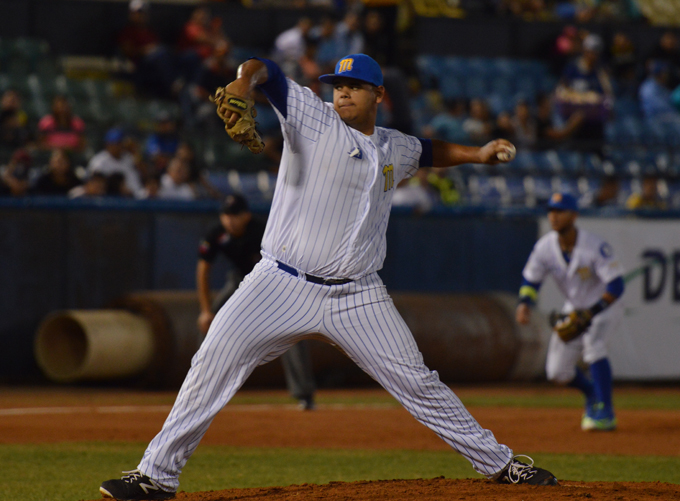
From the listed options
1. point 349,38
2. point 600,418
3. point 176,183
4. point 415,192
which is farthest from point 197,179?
point 600,418

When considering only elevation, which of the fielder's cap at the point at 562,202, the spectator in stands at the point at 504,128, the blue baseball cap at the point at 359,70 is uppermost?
the spectator in stands at the point at 504,128

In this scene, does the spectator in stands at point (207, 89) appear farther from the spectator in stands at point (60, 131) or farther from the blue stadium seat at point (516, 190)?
the blue stadium seat at point (516, 190)

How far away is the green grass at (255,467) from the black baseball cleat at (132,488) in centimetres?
98

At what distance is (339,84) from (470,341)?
769 centimetres

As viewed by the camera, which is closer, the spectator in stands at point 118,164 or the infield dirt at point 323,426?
the infield dirt at point 323,426

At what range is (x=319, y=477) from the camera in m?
6.03

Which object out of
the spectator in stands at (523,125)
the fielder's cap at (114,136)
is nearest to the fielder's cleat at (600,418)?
the fielder's cap at (114,136)

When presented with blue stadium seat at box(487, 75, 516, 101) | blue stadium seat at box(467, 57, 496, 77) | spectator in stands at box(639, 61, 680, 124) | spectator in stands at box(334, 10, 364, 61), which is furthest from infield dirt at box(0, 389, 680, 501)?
spectator in stands at box(639, 61, 680, 124)

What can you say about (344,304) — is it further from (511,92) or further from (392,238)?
(511,92)

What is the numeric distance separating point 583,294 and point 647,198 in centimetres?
605

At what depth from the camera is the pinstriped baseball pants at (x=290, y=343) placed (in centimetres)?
438

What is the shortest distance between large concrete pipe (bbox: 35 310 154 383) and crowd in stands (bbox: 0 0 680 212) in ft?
5.32

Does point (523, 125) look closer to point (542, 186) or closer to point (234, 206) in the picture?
point (542, 186)

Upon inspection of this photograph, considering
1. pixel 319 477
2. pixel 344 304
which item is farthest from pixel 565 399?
pixel 344 304
